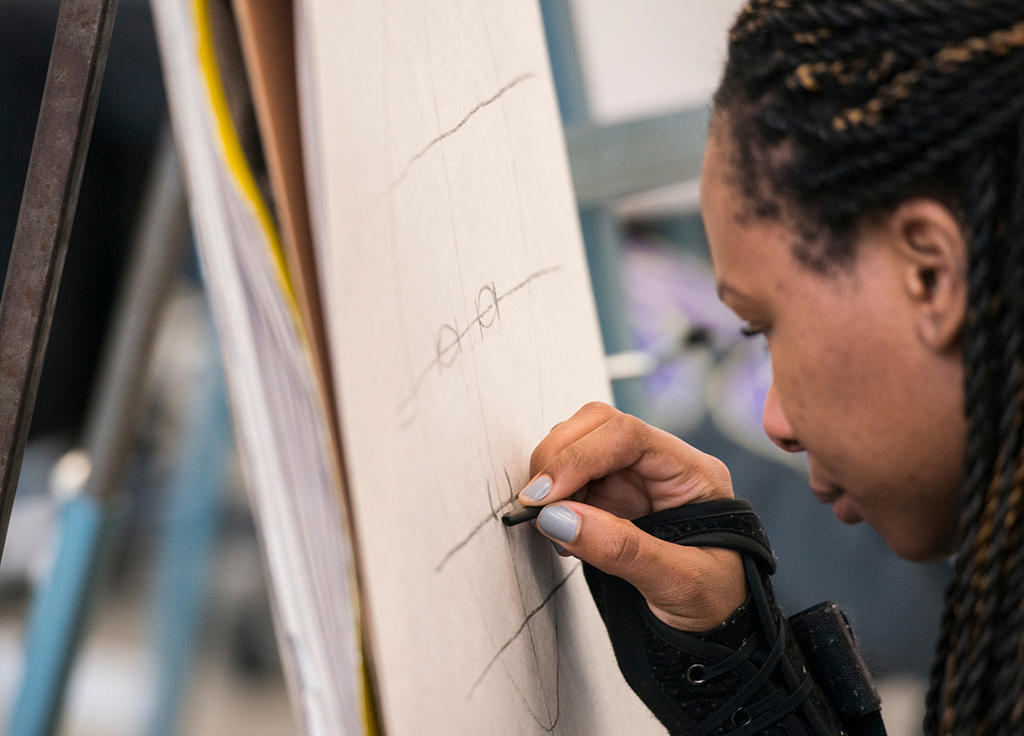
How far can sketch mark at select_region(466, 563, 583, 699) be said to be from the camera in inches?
16.3

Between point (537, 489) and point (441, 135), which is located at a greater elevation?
point (441, 135)

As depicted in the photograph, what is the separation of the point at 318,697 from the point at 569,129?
1.26 metres

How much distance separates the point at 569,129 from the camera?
149cm

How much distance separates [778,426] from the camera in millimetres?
495

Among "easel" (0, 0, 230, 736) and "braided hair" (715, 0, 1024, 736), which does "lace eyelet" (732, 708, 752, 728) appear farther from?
"easel" (0, 0, 230, 736)

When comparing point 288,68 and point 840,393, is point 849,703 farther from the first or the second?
point 288,68

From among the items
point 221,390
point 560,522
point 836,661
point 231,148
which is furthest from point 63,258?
point 221,390

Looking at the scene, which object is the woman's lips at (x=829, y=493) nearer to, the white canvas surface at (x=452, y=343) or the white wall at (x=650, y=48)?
the white canvas surface at (x=452, y=343)

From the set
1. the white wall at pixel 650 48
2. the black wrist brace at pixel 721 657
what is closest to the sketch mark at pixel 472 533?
the black wrist brace at pixel 721 657

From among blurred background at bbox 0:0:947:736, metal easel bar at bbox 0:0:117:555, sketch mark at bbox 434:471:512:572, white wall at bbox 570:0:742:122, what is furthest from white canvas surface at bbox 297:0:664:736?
white wall at bbox 570:0:742:122

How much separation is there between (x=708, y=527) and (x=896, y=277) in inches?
7.9

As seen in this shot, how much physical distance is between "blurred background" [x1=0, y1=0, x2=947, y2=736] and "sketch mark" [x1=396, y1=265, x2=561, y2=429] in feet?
2.02

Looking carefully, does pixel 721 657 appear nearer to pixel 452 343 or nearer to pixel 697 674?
pixel 697 674

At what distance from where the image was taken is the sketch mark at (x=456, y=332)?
38 cm
